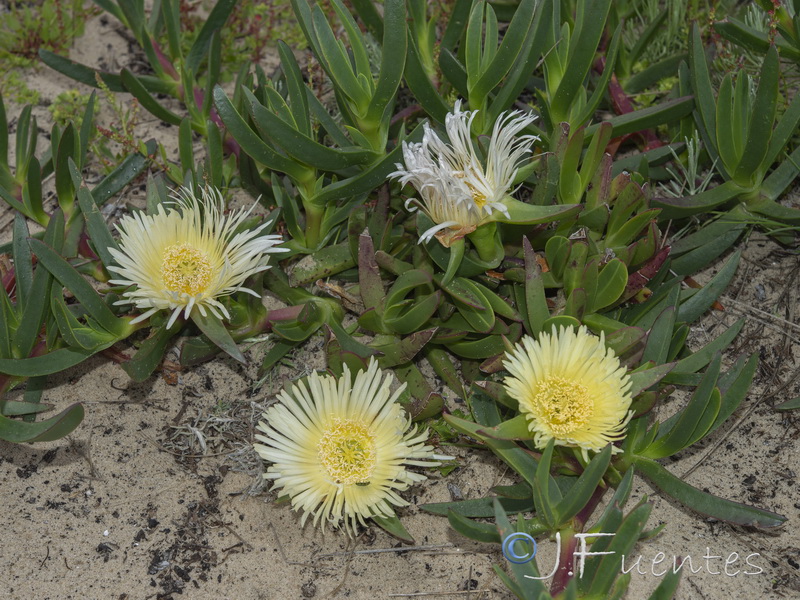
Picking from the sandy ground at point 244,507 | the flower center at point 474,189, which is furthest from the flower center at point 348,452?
the flower center at point 474,189

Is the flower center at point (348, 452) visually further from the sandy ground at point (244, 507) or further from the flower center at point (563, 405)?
the flower center at point (563, 405)

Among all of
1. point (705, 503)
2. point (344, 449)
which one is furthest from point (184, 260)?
point (705, 503)

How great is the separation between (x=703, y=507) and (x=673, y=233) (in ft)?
2.11

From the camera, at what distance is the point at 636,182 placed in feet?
4.93

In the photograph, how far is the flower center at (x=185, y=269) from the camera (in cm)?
142

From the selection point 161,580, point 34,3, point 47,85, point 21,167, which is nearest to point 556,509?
point 161,580

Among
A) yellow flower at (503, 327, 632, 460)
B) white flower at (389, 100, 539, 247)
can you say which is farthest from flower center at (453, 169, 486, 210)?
yellow flower at (503, 327, 632, 460)

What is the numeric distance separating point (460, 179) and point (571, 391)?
0.37 meters

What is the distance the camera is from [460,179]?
132cm

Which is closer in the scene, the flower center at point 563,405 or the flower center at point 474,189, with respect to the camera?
the flower center at point 563,405

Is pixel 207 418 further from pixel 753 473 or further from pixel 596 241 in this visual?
pixel 753 473

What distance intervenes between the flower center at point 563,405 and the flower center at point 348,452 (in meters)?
0.28

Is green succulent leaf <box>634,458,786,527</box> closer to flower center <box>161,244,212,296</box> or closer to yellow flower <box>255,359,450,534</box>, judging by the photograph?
yellow flower <box>255,359,450,534</box>

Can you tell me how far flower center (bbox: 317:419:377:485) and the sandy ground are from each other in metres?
0.16
